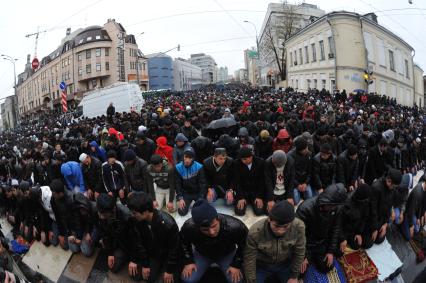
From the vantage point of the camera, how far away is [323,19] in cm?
2730

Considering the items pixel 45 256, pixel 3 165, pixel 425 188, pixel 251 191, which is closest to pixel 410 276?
pixel 425 188

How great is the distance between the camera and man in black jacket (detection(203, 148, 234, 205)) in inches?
205

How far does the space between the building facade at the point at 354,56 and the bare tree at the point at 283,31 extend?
837cm

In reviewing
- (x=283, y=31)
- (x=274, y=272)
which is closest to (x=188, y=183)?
(x=274, y=272)

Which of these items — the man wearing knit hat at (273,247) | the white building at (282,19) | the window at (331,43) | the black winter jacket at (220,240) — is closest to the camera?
the man wearing knit hat at (273,247)

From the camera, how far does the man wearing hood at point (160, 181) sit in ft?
17.8

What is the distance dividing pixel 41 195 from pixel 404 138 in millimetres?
9461

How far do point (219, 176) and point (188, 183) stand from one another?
56 cm

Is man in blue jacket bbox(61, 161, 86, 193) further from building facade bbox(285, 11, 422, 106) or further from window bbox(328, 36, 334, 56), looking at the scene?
window bbox(328, 36, 334, 56)

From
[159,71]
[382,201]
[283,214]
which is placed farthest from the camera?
[159,71]

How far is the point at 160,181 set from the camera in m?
5.68

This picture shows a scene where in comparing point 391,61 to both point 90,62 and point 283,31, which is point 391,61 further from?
point 90,62

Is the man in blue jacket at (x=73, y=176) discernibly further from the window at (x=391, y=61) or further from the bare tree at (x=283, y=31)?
the bare tree at (x=283, y=31)

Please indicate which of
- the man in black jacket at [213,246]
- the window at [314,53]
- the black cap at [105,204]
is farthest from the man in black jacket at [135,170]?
the window at [314,53]
